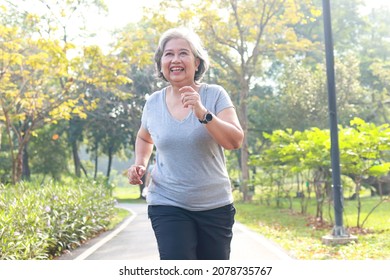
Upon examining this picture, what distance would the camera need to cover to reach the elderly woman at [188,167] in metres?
2.14

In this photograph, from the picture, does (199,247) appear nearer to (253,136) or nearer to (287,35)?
(287,35)

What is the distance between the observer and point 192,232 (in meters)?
2.18

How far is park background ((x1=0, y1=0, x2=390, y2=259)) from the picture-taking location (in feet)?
22.7

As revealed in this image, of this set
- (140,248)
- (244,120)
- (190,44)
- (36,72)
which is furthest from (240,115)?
(190,44)

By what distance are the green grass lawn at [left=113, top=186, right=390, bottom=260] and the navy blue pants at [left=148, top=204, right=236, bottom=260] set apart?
3.40 metres

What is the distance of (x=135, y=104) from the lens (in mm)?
21750

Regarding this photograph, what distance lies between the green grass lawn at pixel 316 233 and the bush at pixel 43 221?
226 centimetres

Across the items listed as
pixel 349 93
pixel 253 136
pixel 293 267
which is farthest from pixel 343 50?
pixel 293 267

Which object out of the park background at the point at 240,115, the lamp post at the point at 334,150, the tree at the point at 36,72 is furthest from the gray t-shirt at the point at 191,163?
the tree at the point at 36,72

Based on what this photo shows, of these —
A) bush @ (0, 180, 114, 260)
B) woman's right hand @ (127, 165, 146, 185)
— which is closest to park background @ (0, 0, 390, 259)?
bush @ (0, 180, 114, 260)

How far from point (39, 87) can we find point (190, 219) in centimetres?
931

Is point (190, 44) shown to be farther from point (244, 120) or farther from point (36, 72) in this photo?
point (244, 120)

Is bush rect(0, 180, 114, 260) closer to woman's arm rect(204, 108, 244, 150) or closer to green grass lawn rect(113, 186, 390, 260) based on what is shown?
green grass lawn rect(113, 186, 390, 260)

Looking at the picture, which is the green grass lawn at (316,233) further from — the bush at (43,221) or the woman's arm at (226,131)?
the woman's arm at (226,131)
